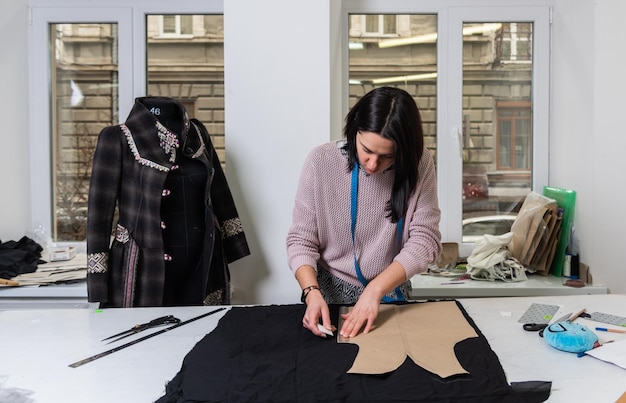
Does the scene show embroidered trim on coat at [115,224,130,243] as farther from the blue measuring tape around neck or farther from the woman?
the blue measuring tape around neck

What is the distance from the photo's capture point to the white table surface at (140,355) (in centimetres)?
106

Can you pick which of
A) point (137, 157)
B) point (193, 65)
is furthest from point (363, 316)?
point (193, 65)

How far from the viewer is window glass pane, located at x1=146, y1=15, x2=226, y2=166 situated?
111 inches

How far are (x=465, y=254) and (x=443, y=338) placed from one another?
1537mm

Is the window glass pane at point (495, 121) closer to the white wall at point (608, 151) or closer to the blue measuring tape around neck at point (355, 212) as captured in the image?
the white wall at point (608, 151)

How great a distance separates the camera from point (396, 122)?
1.35 m

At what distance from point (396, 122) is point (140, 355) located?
789mm

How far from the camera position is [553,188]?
2660 mm

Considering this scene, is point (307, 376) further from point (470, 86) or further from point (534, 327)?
point (470, 86)

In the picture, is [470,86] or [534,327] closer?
[534,327]

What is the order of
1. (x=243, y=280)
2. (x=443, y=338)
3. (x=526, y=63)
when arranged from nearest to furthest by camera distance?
1. (x=443, y=338)
2. (x=243, y=280)
3. (x=526, y=63)

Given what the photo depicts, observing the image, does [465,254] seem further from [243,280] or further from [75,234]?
[75,234]

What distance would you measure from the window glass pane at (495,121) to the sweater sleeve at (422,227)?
1269 mm

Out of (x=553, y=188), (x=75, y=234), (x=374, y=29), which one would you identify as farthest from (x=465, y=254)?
(x=75, y=234)
